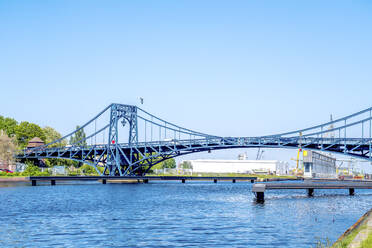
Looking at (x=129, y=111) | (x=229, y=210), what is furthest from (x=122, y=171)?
(x=229, y=210)

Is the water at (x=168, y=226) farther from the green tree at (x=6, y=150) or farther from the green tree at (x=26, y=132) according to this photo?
the green tree at (x=26, y=132)

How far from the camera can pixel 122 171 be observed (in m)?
130

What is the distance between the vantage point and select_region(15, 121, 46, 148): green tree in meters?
154

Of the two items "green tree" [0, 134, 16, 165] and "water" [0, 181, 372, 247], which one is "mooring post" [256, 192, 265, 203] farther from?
"green tree" [0, 134, 16, 165]

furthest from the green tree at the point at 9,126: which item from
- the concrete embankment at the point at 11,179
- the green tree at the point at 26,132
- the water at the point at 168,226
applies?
the water at the point at 168,226

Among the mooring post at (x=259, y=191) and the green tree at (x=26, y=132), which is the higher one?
the green tree at (x=26, y=132)

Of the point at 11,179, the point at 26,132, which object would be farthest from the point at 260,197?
the point at 26,132

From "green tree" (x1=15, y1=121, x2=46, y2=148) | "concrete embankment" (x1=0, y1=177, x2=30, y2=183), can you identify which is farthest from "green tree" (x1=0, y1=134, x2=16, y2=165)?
"concrete embankment" (x1=0, y1=177, x2=30, y2=183)

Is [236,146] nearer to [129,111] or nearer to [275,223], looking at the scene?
[129,111]

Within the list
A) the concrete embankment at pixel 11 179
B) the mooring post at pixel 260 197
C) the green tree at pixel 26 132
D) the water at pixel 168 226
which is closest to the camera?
the water at pixel 168 226

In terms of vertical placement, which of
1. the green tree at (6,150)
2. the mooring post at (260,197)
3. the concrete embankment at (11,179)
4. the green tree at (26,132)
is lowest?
the concrete embankment at (11,179)

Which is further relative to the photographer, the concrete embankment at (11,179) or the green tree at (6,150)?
the green tree at (6,150)

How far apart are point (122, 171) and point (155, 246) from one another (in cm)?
10310

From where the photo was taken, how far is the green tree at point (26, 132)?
506 ft
